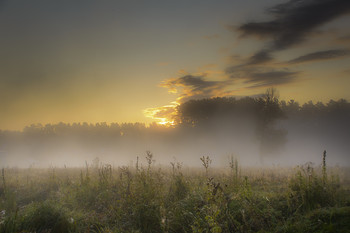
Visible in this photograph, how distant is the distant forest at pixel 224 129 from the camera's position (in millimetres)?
36781

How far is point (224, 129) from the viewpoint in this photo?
1714 inches

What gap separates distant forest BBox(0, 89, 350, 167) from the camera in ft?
121

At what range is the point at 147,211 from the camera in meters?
5.16

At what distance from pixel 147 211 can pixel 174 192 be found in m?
1.58

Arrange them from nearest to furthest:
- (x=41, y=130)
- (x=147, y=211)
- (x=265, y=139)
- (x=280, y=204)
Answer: (x=280, y=204), (x=147, y=211), (x=265, y=139), (x=41, y=130)

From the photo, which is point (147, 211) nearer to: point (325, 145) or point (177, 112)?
point (177, 112)

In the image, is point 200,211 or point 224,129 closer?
point 200,211

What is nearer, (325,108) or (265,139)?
(265,139)

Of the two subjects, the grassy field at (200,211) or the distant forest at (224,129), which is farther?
the distant forest at (224,129)

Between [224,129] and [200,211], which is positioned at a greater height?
[224,129]

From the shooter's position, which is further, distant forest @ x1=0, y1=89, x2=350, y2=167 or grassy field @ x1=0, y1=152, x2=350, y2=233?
distant forest @ x1=0, y1=89, x2=350, y2=167

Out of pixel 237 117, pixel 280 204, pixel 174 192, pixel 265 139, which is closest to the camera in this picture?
pixel 280 204

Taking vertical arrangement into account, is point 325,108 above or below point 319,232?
above

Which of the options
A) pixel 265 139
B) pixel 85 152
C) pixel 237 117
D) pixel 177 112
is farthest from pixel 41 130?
pixel 265 139
